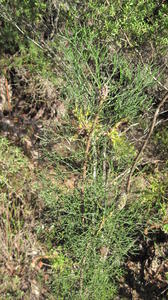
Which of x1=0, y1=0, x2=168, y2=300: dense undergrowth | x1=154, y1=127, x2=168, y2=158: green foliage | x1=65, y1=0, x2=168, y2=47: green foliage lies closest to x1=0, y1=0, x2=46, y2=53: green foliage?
x1=0, y1=0, x2=168, y2=300: dense undergrowth

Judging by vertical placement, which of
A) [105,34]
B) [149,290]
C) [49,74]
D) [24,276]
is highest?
[105,34]

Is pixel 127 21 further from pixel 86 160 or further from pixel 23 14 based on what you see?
pixel 86 160

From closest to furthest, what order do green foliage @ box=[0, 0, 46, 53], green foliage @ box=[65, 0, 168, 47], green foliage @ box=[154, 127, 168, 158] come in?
green foliage @ box=[65, 0, 168, 47], green foliage @ box=[0, 0, 46, 53], green foliage @ box=[154, 127, 168, 158]

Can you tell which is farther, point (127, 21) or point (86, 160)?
point (127, 21)

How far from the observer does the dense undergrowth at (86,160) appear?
6.18ft

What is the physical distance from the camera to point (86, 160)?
1.87 metres

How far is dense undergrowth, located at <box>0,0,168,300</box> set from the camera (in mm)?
1884

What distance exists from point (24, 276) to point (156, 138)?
2.27m

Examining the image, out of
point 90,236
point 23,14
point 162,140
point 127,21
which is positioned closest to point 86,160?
point 90,236

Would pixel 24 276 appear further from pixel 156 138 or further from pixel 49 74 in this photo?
pixel 49 74

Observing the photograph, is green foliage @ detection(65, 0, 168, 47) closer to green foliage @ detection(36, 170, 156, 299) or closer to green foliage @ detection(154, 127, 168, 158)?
green foliage @ detection(154, 127, 168, 158)

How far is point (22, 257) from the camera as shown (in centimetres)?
312

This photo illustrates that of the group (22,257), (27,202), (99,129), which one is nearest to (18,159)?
(27,202)

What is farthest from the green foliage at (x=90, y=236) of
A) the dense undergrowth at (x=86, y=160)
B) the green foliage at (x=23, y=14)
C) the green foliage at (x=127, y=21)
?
the green foliage at (x=23, y=14)
